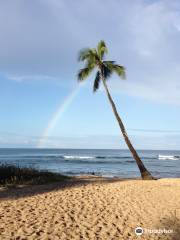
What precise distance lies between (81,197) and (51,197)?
1.15 meters

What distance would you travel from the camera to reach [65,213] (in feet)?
36.6

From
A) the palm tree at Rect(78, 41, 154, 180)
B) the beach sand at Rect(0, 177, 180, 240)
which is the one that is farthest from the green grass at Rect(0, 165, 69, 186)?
the palm tree at Rect(78, 41, 154, 180)

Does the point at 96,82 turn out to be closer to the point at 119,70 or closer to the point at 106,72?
the point at 106,72

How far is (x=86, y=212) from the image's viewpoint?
1140 cm

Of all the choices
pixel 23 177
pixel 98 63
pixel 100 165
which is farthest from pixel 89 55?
pixel 100 165

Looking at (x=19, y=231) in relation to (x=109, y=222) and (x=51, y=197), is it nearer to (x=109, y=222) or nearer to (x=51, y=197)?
(x=109, y=222)

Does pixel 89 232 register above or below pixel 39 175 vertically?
below

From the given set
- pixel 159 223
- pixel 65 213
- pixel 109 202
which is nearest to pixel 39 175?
pixel 109 202

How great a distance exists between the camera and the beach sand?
934cm

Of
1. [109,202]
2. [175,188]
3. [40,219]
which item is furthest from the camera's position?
[175,188]
